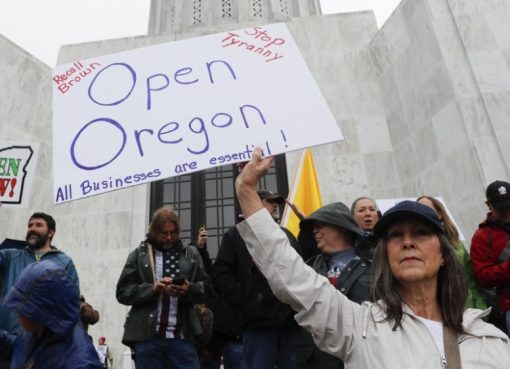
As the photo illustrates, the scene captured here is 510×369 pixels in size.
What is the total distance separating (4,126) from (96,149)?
7090 millimetres

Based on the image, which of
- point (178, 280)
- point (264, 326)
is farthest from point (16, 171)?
point (264, 326)

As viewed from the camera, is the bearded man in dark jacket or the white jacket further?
the bearded man in dark jacket

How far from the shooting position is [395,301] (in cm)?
172

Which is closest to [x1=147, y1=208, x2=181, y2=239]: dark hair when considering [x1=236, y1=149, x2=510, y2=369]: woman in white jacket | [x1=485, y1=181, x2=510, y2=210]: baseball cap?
[x1=236, y1=149, x2=510, y2=369]: woman in white jacket

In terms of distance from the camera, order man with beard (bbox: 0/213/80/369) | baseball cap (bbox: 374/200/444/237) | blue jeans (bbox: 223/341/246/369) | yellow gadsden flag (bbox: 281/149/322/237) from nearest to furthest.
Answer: baseball cap (bbox: 374/200/444/237)
man with beard (bbox: 0/213/80/369)
blue jeans (bbox: 223/341/246/369)
yellow gadsden flag (bbox: 281/149/322/237)

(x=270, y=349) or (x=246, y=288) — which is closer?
(x=270, y=349)

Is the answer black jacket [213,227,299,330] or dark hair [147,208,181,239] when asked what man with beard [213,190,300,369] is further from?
dark hair [147,208,181,239]

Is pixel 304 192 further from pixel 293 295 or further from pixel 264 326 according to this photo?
pixel 293 295

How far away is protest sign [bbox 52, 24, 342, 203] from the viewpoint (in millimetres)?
2686

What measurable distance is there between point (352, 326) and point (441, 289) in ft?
1.53

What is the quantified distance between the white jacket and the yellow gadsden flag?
3705mm

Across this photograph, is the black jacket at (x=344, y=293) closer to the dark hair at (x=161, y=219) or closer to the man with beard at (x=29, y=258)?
the dark hair at (x=161, y=219)

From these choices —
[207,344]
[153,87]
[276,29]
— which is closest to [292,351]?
[207,344]

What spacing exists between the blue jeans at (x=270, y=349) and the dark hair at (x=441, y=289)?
1406 mm
